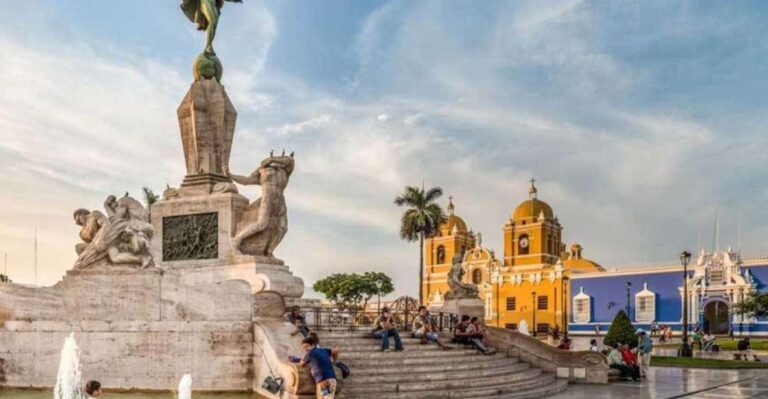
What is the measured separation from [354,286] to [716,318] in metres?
27.6

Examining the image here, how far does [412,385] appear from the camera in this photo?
35.3ft

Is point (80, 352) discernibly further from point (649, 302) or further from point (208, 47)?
point (649, 302)

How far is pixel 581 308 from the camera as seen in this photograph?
193 ft

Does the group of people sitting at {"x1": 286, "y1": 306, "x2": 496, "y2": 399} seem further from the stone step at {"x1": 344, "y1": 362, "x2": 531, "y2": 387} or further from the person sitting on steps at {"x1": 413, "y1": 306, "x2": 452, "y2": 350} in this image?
the stone step at {"x1": 344, "y1": 362, "x2": 531, "y2": 387}

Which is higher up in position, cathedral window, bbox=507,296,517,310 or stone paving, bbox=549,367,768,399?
stone paving, bbox=549,367,768,399

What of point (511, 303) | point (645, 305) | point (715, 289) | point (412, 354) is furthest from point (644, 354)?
Result: point (511, 303)

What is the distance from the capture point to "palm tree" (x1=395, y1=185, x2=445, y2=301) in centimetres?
4684

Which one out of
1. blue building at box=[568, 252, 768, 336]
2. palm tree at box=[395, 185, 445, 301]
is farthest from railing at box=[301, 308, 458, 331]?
blue building at box=[568, 252, 768, 336]

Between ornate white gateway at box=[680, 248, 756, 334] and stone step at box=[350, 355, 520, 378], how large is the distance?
138ft

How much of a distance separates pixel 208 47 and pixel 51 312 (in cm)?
762

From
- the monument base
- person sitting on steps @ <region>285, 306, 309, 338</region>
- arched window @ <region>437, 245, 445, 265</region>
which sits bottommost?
the monument base

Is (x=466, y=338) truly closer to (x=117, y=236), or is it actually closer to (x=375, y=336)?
(x=375, y=336)

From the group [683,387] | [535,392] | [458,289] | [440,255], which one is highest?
[440,255]

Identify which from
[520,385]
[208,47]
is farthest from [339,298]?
[520,385]
